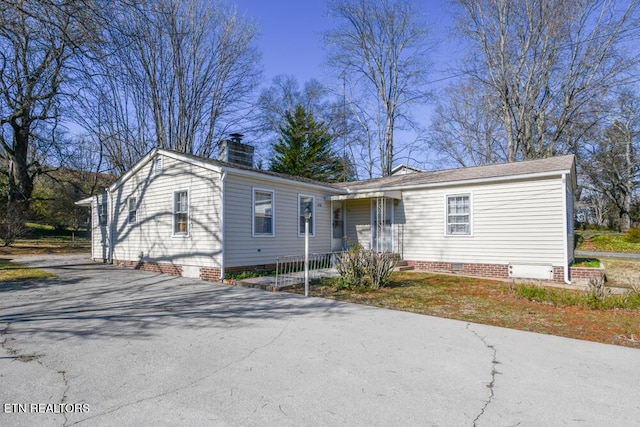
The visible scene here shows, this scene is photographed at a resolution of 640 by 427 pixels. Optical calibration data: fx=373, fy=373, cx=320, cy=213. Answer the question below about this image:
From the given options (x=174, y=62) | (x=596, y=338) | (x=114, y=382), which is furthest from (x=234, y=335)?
(x=174, y=62)

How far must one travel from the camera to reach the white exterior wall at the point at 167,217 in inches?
427

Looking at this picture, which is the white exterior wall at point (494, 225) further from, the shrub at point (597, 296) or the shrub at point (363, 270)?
the shrub at point (363, 270)

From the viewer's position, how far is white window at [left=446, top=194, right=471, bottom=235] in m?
12.5

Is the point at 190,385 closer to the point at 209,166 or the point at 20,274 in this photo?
the point at 209,166

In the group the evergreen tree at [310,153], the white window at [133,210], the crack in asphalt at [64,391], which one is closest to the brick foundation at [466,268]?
the white window at [133,210]

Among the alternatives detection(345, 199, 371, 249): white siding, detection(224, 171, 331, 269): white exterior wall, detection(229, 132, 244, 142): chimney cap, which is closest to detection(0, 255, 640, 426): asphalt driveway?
detection(224, 171, 331, 269): white exterior wall

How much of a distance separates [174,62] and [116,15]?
15531 millimetres

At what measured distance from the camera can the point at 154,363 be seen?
4.20 meters

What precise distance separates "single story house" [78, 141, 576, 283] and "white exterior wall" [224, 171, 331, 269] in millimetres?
34

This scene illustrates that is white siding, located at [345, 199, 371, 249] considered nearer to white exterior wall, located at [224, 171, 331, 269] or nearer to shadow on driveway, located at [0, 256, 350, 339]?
white exterior wall, located at [224, 171, 331, 269]

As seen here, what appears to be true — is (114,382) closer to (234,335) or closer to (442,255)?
(234,335)

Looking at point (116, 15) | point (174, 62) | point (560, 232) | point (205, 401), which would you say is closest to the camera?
point (205, 401)

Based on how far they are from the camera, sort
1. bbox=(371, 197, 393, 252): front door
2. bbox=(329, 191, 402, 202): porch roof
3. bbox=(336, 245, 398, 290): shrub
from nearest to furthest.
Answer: bbox=(336, 245, 398, 290): shrub → bbox=(329, 191, 402, 202): porch roof → bbox=(371, 197, 393, 252): front door

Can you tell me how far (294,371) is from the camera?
13.3 feet
